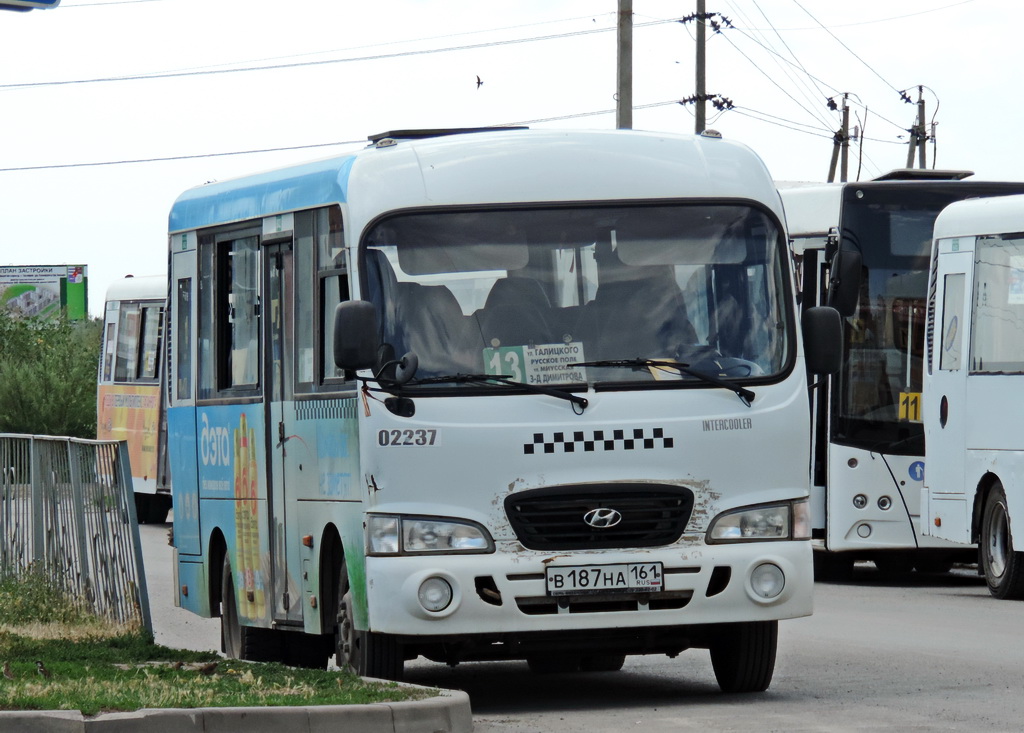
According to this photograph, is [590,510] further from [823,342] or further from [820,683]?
[820,683]

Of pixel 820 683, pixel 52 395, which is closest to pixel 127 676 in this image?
pixel 820 683

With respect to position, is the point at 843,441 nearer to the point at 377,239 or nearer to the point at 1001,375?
the point at 1001,375

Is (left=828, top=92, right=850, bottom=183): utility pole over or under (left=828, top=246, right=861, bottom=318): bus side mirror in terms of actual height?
over

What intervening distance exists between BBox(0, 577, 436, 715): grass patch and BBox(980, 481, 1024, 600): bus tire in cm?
761

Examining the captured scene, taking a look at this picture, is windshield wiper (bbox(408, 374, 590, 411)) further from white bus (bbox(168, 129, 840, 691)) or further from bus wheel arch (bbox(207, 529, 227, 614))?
bus wheel arch (bbox(207, 529, 227, 614))

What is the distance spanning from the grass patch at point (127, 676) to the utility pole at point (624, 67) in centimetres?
1958

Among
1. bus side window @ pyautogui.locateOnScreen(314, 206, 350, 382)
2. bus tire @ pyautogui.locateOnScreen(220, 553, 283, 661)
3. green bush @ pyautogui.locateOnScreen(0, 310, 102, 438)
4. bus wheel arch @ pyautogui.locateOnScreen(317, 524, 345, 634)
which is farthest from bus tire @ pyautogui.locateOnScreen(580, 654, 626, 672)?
green bush @ pyautogui.locateOnScreen(0, 310, 102, 438)

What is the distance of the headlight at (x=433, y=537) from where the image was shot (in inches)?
400

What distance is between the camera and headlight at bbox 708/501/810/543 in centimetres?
1038

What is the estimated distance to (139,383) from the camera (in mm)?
31297

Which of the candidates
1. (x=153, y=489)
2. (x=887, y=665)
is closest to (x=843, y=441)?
(x=887, y=665)

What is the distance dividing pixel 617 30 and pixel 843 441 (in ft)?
50.2

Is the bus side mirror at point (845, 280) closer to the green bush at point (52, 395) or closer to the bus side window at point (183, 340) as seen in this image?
the bus side window at point (183, 340)

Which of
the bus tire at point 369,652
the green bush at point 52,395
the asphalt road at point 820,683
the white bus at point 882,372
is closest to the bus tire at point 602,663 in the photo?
the asphalt road at point 820,683
